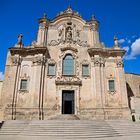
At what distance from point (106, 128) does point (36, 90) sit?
8703 millimetres

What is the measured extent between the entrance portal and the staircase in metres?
5.95

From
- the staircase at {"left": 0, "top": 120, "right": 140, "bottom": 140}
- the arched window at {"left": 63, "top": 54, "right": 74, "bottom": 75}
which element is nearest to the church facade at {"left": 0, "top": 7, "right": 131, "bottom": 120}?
the arched window at {"left": 63, "top": 54, "right": 74, "bottom": 75}

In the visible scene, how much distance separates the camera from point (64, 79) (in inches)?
767

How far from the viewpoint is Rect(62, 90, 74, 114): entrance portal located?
19.2 metres

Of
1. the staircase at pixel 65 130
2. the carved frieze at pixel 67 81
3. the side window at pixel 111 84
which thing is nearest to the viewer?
the staircase at pixel 65 130

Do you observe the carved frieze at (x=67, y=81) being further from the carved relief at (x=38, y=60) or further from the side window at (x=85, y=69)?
the carved relief at (x=38, y=60)

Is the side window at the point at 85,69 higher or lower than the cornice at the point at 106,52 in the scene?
lower

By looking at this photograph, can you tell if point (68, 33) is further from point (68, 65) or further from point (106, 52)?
point (106, 52)

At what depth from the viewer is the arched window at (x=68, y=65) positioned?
795 inches

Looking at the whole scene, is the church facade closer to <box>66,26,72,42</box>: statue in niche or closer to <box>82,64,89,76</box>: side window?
<box>82,64,89,76</box>: side window

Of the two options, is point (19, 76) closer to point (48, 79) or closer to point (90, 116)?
point (48, 79)

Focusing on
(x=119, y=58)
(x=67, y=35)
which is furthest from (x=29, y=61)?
(x=119, y=58)

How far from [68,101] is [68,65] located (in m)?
4.20

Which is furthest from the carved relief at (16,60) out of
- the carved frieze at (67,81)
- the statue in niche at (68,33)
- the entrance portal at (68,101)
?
the statue in niche at (68,33)
